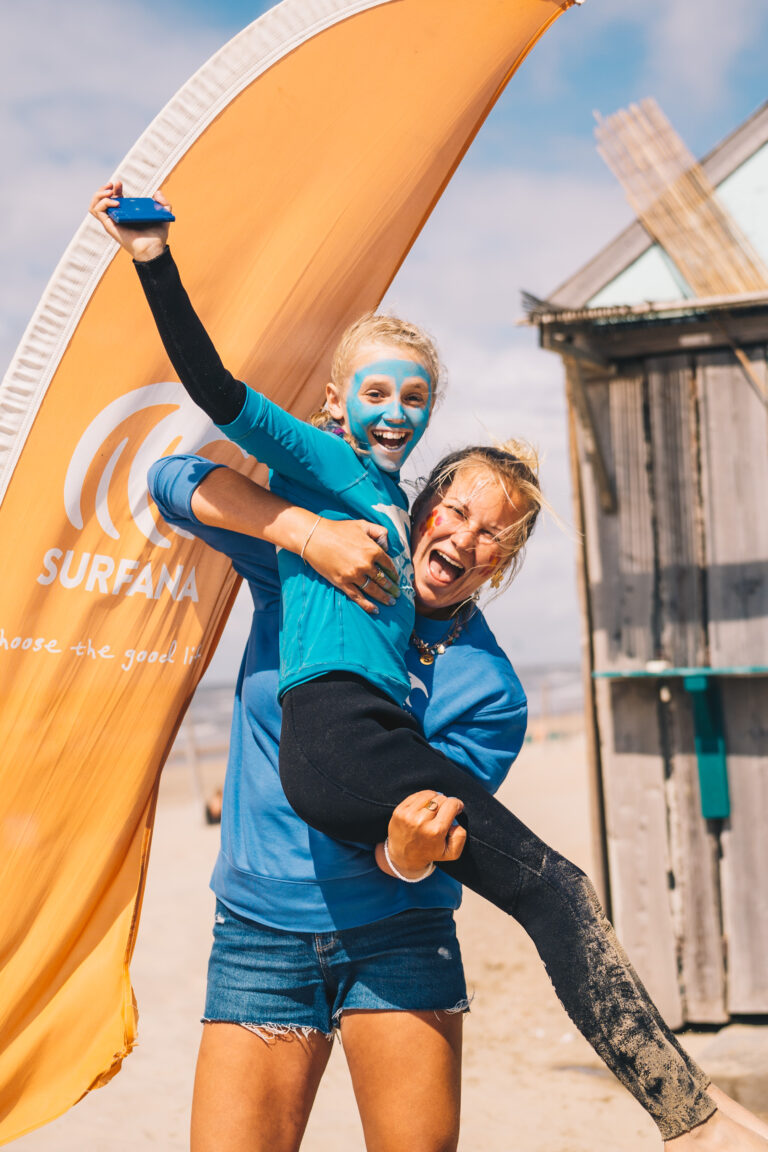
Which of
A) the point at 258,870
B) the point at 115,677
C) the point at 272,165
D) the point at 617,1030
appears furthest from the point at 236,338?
the point at 617,1030

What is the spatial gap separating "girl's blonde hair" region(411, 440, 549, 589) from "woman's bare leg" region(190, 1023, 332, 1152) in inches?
38.2

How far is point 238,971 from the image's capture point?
1842 mm

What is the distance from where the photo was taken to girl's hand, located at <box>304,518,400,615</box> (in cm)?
174

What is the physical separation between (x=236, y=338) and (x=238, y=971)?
135 cm

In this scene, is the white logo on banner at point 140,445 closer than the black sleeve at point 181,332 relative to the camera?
No

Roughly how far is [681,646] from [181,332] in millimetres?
3710

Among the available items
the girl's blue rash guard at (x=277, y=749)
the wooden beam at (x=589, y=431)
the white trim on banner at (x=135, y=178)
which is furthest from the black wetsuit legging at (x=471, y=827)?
the wooden beam at (x=589, y=431)

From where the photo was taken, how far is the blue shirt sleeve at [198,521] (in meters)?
A: 1.90

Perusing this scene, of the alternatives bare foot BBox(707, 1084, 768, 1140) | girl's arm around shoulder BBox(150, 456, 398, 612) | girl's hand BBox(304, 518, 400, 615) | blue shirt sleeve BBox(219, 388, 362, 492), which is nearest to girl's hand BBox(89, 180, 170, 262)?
blue shirt sleeve BBox(219, 388, 362, 492)

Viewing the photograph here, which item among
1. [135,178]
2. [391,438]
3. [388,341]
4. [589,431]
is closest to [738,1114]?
[391,438]

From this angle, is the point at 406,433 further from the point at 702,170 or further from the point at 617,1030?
the point at 702,170

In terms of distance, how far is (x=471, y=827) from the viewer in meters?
1.69

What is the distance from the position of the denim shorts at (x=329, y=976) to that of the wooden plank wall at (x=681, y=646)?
10.7 ft

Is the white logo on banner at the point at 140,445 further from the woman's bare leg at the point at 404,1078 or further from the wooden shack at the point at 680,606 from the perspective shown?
the wooden shack at the point at 680,606
